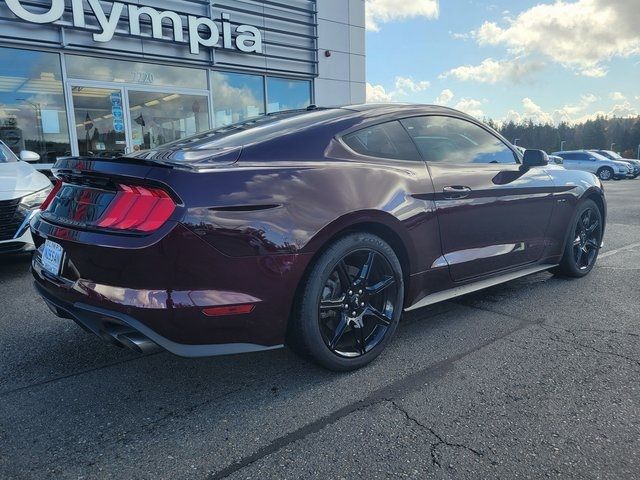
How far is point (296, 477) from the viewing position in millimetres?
1736

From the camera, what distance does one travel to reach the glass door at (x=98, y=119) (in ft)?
30.2

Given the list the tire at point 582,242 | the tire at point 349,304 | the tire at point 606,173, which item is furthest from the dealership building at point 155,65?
the tire at point 606,173

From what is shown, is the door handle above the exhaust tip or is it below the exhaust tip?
above

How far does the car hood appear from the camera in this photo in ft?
14.7

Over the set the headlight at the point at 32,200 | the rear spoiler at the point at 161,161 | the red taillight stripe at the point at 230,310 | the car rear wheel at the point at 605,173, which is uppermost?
the rear spoiler at the point at 161,161

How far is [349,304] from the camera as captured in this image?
2527 mm

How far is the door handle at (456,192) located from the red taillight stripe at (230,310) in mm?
1458

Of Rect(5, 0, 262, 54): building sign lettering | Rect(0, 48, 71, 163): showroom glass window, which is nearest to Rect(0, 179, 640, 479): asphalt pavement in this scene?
Rect(0, 48, 71, 163): showroom glass window

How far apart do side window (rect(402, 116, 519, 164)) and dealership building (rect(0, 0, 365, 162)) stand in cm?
633

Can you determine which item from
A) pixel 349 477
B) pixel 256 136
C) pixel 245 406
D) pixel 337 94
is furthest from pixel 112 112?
pixel 349 477

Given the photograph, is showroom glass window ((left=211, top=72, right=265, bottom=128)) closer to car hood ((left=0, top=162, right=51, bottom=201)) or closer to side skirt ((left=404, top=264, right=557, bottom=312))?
car hood ((left=0, top=162, right=51, bottom=201))

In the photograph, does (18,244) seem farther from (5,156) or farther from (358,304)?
(358,304)

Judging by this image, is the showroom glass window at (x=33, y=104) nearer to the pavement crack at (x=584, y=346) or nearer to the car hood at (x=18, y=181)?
the car hood at (x=18, y=181)

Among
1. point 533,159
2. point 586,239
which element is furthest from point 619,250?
point 533,159
